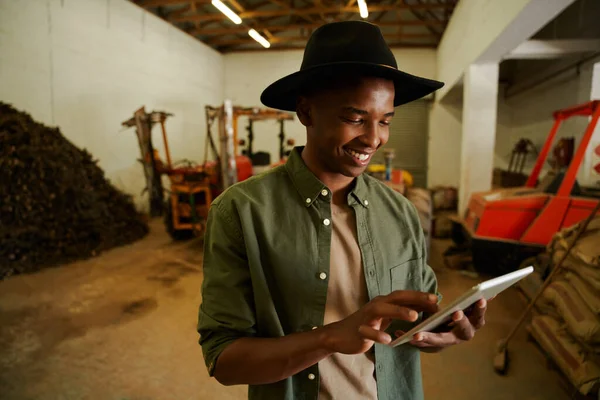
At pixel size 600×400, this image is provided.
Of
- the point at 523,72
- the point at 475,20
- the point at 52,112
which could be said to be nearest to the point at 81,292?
the point at 52,112

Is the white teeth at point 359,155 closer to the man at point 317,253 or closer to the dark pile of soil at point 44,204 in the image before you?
the man at point 317,253

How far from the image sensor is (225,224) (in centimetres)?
97

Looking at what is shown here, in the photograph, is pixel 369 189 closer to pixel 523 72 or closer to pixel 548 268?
pixel 548 268

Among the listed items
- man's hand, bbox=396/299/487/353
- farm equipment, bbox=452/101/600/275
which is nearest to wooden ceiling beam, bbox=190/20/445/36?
farm equipment, bbox=452/101/600/275

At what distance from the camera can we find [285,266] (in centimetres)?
98

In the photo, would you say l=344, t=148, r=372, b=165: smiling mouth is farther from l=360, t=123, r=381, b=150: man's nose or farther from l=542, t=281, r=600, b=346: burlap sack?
l=542, t=281, r=600, b=346: burlap sack

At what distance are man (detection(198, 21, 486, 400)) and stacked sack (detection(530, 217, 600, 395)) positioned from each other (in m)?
1.73

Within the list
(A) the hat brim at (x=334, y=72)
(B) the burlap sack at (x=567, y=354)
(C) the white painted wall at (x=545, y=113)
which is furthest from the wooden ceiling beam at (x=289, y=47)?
(A) the hat brim at (x=334, y=72)

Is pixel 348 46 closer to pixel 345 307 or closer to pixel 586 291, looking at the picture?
pixel 345 307

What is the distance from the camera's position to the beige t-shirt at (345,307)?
1028 millimetres

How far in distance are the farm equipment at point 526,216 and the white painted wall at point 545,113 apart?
6.38 ft

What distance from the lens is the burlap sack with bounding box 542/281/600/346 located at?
2146 mm

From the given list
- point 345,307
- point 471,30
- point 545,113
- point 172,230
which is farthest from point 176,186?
point 545,113

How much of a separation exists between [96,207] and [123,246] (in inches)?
30.5
